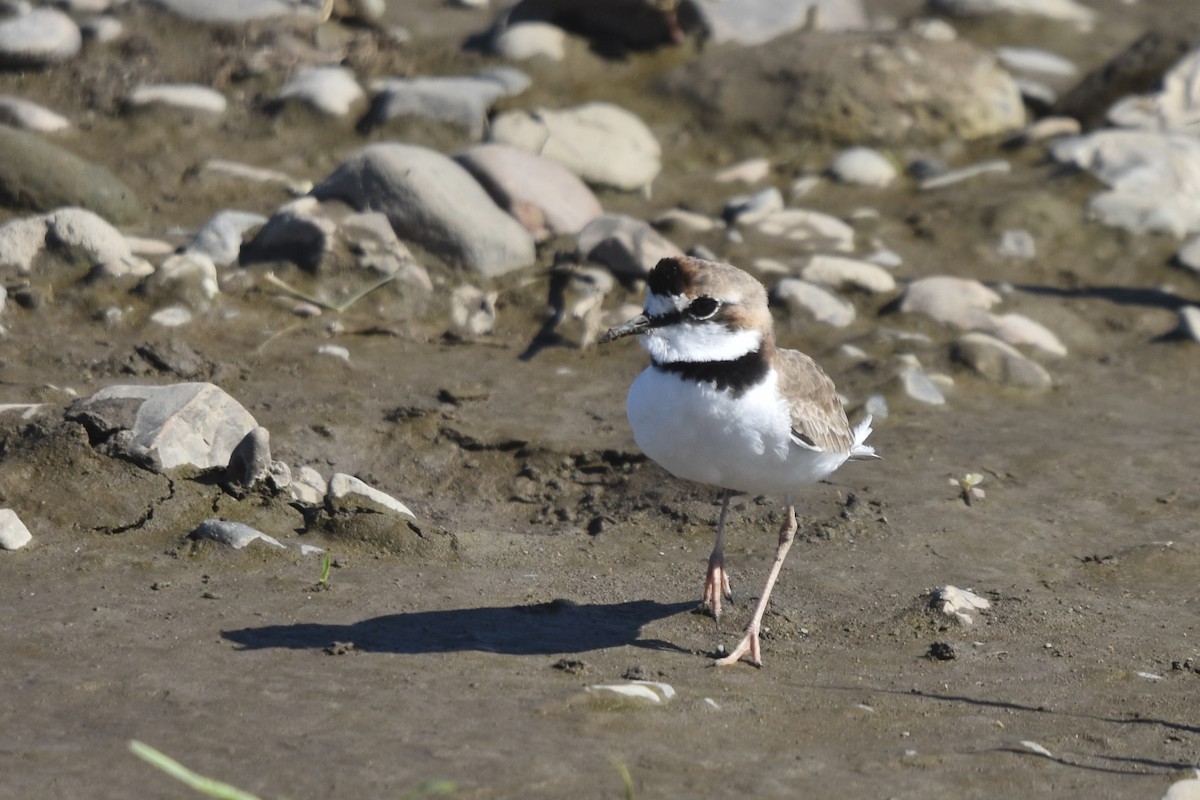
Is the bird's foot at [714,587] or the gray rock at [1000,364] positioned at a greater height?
the bird's foot at [714,587]

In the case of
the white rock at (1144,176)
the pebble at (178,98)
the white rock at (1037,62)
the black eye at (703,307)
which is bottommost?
the pebble at (178,98)

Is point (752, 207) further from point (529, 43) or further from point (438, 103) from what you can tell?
point (529, 43)

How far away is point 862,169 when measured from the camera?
11227mm

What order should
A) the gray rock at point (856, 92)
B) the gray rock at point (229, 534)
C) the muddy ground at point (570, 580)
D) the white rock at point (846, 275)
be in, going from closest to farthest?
the muddy ground at point (570, 580) → the gray rock at point (229, 534) → the white rock at point (846, 275) → the gray rock at point (856, 92)

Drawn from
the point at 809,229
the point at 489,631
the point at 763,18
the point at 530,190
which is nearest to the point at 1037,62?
the point at 763,18

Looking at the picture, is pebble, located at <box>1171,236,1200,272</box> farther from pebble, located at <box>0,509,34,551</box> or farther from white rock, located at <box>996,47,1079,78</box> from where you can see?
pebble, located at <box>0,509,34,551</box>

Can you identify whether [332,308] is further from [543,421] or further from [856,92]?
[856,92]

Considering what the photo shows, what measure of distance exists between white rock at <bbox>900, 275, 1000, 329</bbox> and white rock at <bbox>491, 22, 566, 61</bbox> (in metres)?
4.61

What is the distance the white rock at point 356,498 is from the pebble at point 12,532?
3.99 feet

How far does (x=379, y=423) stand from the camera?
7.33m

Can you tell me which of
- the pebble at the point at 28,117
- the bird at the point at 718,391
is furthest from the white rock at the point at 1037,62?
the bird at the point at 718,391

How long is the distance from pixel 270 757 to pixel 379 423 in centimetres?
342

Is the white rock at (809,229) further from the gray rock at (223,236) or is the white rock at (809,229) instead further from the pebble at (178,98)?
the pebble at (178,98)

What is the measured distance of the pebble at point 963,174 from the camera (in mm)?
11117
